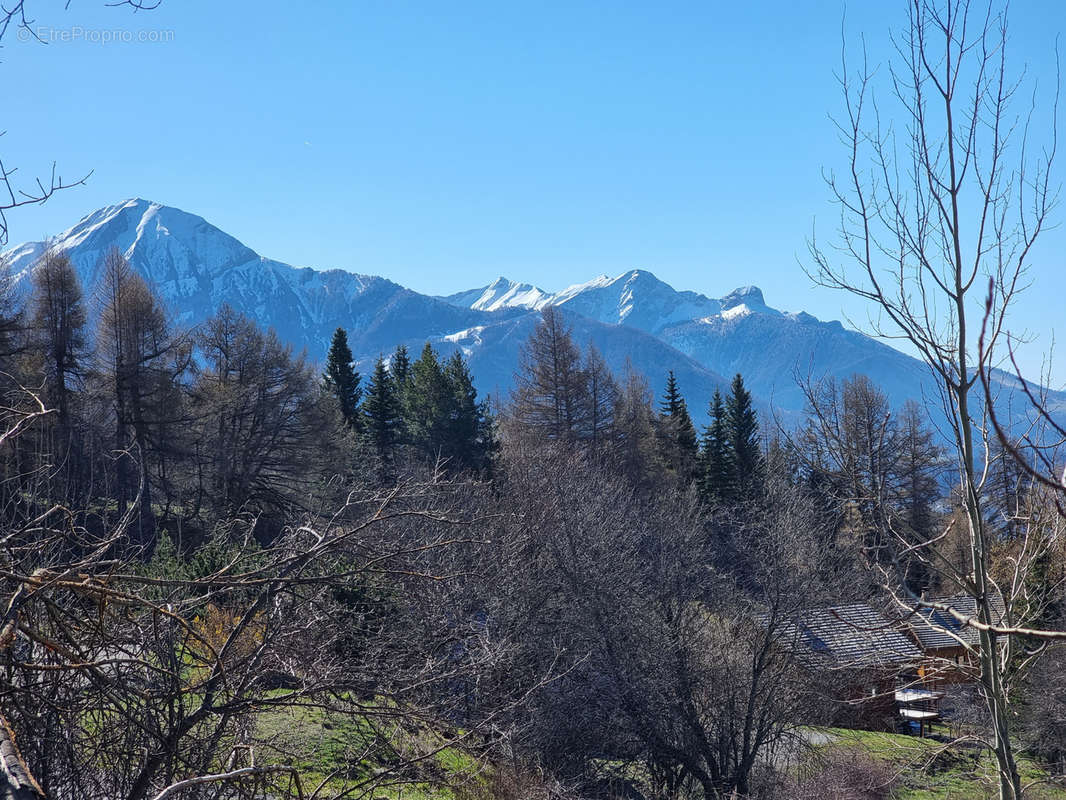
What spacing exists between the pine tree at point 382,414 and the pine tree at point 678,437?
1355 centimetres

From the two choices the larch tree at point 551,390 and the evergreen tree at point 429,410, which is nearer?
the evergreen tree at point 429,410

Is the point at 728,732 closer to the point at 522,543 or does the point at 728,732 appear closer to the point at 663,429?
the point at 522,543

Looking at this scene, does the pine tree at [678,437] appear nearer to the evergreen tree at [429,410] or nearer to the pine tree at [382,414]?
the evergreen tree at [429,410]

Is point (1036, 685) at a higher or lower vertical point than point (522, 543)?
lower

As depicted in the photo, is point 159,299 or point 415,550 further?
point 159,299

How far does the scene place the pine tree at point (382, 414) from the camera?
37031mm

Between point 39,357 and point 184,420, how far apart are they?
5.18 meters

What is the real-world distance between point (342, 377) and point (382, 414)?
4.16m

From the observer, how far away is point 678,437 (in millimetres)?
43125

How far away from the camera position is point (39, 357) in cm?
2278

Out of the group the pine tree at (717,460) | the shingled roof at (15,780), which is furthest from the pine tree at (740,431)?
the shingled roof at (15,780)

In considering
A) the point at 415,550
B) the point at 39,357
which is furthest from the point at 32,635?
the point at 39,357

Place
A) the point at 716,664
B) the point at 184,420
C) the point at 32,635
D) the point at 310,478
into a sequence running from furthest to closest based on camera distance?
the point at 310,478 → the point at 184,420 → the point at 716,664 → the point at 32,635

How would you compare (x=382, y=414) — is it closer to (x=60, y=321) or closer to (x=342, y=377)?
(x=342, y=377)
